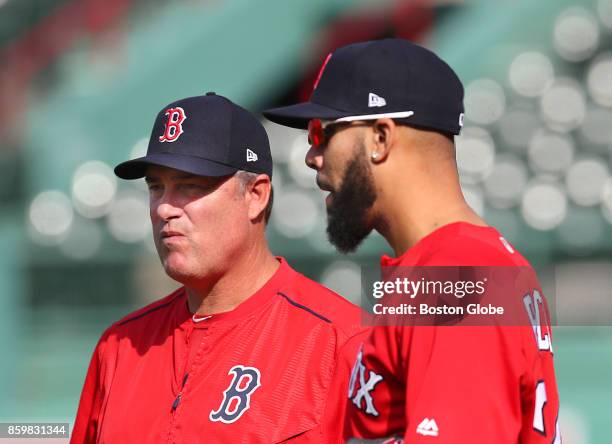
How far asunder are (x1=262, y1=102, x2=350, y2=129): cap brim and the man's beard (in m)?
0.09

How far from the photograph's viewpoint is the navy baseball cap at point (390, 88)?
61.9 inches

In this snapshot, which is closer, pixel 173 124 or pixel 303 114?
pixel 303 114

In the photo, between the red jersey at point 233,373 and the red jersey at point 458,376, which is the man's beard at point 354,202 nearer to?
the red jersey at point 458,376

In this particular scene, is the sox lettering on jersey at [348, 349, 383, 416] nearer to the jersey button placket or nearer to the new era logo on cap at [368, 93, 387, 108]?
the new era logo on cap at [368, 93, 387, 108]

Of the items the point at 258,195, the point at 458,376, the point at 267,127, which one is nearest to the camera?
the point at 458,376

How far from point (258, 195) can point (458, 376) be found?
1.02 meters

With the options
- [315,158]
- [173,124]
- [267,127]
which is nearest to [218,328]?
[173,124]

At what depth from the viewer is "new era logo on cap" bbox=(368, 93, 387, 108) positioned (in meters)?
1.57

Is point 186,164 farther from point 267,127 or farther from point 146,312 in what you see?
point 267,127

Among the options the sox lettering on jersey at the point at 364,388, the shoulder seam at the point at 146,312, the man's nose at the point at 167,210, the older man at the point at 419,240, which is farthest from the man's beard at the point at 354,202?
the shoulder seam at the point at 146,312

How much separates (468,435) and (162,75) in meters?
5.29

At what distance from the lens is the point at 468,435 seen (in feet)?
4.37

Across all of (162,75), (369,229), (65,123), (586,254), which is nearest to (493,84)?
(586,254)

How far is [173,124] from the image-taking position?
2.23 meters
